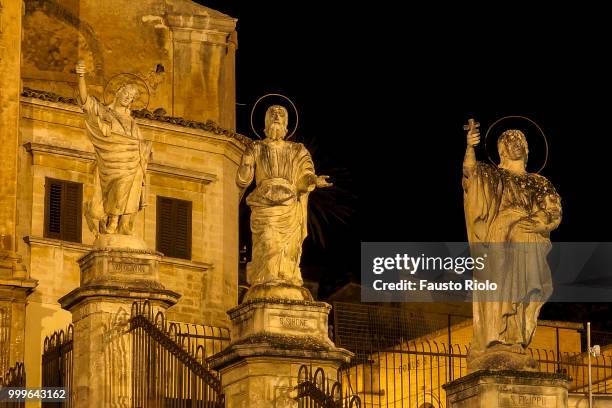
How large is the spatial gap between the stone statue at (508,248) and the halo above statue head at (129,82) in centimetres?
1667

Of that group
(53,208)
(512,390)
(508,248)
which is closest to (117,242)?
(508,248)

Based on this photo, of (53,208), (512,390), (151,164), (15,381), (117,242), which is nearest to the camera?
(512,390)

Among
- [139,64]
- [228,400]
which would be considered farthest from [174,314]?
[228,400]

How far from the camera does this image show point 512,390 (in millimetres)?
19094

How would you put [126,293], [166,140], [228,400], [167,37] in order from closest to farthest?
[228,400] → [126,293] → [166,140] → [167,37]

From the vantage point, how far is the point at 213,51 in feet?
123

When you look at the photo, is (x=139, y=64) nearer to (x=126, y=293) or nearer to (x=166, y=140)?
(x=166, y=140)

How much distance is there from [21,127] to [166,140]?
3121mm

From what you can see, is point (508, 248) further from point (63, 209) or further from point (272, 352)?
point (63, 209)

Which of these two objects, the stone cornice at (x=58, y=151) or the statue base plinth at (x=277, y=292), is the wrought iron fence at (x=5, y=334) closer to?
the stone cornice at (x=58, y=151)

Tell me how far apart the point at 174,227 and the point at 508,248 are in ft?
51.9

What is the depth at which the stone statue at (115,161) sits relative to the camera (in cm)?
2211

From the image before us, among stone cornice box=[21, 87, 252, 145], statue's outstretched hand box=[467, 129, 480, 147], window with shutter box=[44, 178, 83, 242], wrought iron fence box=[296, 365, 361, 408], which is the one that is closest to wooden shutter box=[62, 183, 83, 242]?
window with shutter box=[44, 178, 83, 242]

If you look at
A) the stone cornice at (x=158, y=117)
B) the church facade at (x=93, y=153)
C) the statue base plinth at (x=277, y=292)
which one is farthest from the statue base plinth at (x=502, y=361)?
the stone cornice at (x=158, y=117)
